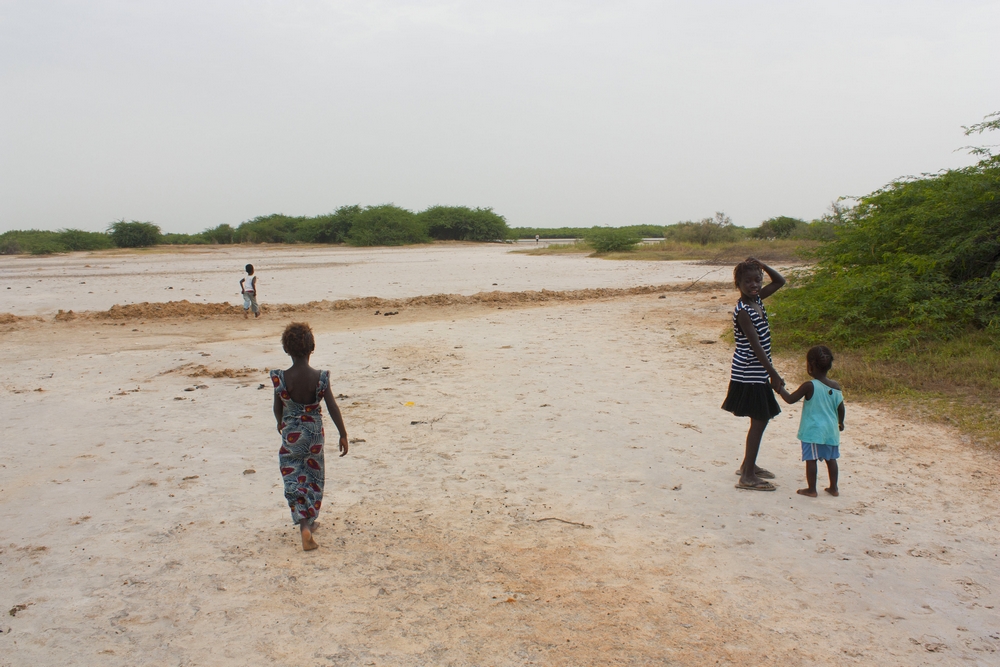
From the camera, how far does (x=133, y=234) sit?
159 feet

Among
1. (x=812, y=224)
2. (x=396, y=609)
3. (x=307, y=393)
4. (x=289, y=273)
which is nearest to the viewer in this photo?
(x=396, y=609)

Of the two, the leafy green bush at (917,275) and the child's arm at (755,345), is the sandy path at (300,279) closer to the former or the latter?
the leafy green bush at (917,275)

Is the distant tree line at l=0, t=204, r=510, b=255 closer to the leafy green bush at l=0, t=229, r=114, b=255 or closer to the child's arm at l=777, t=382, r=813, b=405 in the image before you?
the leafy green bush at l=0, t=229, r=114, b=255

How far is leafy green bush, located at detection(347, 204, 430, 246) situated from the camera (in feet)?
165

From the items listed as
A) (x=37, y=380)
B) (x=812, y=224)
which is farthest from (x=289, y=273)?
(x=812, y=224)

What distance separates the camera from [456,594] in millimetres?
3434

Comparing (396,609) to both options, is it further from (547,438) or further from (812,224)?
(812,224)

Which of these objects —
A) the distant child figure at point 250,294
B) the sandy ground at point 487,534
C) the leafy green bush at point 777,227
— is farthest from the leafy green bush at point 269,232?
the sandy ground at point 487,534

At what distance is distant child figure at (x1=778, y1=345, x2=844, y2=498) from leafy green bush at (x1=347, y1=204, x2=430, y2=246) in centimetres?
4720

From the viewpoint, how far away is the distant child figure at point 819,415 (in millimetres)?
4469

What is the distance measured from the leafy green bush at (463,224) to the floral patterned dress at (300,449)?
5553cm

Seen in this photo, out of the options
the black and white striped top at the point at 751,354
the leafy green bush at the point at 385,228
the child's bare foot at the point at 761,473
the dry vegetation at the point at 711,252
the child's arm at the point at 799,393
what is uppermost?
the leafy green bush at the point at 385,228

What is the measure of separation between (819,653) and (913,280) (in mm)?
7722

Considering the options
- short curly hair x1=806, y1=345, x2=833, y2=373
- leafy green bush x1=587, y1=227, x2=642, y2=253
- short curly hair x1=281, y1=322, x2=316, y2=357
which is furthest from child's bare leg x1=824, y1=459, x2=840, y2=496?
leafy green bush x1=587, y1=227, x2=642, y2=253
